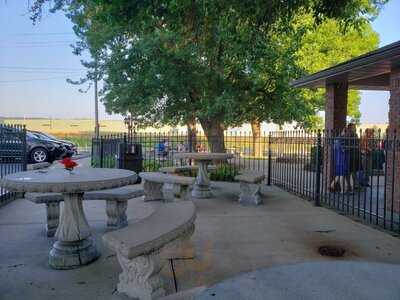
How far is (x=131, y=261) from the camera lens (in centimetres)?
357

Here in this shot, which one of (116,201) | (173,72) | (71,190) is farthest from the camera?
(173,72)

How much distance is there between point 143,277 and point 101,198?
8.61 ft

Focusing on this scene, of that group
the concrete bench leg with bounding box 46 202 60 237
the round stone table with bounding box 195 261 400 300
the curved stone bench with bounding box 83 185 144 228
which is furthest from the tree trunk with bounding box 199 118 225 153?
the round stone table with bounding box 195 261 400 300

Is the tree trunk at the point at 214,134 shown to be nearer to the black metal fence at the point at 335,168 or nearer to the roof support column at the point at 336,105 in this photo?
the black metal fence at the point at 335,168

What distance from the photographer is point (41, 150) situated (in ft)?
57.5

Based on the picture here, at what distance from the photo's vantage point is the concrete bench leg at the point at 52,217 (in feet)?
18.5

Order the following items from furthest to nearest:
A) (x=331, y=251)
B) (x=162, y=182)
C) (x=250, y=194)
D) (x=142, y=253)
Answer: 1. (x=250, y=194)
2. (x=162, y=182)
3. (x=331, y=251)
4. (x=142, y=253)

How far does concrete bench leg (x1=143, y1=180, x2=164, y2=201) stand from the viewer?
8414 mm

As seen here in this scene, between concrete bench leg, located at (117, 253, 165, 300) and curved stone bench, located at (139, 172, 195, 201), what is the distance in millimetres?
3618

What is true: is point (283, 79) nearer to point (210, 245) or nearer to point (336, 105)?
point (336, 105)

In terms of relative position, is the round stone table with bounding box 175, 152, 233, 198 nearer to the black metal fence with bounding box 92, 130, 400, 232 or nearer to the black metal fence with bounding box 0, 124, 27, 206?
the black metal fence with bounding box 92, 130, 400, 232

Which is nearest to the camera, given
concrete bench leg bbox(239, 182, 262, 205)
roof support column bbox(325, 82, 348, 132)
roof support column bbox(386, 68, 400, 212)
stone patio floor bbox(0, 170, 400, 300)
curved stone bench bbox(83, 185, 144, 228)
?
stone patio floor bbox(0, 170, 400, 300)

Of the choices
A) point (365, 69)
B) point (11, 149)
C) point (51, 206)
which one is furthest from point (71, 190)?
point (365, 69)

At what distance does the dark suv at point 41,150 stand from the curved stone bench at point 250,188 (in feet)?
37.7
